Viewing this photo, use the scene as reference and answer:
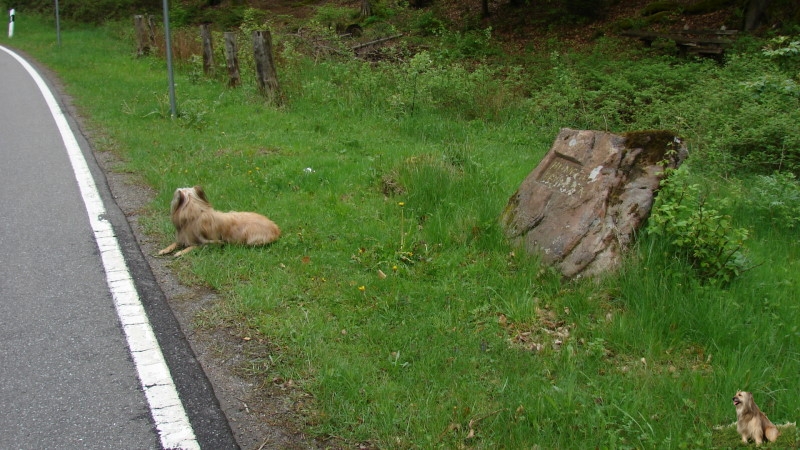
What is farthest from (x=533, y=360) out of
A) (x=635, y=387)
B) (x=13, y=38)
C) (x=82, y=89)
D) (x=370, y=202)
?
(x=13, y=38)

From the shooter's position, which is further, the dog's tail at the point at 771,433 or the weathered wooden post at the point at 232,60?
the weathered wooden post at the point at 232,60

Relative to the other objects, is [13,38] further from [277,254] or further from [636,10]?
[277,254]

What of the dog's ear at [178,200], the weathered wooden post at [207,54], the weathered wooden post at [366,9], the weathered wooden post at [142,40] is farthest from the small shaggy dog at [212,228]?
the weathered wooden post at [366,9]

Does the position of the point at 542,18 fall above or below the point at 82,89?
above

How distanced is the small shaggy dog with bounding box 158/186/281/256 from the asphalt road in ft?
1.37

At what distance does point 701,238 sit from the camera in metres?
4.79

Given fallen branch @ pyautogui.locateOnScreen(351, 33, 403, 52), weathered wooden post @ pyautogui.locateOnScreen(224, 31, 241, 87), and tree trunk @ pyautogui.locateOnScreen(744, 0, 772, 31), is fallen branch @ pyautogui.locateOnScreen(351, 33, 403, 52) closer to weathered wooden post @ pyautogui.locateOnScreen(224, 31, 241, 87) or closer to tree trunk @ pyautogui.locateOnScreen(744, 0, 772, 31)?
weathered wooden post @ pyautogui.locateOnScreen(224, 31, 241, 87)

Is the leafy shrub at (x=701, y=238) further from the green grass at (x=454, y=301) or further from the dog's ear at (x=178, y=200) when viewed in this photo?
the dog's ear at (x=178, y=200)

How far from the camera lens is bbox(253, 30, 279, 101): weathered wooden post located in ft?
40.3

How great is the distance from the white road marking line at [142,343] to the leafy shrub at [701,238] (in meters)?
3.35

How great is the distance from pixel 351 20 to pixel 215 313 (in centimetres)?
2213

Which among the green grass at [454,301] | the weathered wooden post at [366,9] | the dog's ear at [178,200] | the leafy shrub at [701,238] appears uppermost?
the weathered wooden post at [366,9]

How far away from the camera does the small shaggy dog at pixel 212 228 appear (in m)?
5.86

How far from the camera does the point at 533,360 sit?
13.5ft
